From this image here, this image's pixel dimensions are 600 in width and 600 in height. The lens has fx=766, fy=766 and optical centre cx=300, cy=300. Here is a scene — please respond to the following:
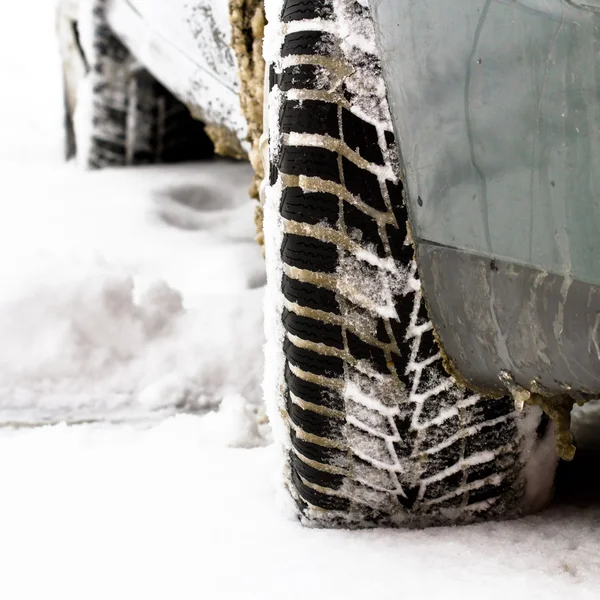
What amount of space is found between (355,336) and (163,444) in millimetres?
524

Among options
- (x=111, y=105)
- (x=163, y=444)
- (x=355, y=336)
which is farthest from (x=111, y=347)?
(x=111, y=105)

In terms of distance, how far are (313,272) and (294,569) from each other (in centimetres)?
33

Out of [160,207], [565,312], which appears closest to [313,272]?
[565,312]

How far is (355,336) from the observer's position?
857 millimetres

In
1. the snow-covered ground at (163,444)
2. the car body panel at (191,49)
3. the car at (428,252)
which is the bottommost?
the snow-covered ground at (163,444)

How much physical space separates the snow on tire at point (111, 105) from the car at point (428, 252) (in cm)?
162

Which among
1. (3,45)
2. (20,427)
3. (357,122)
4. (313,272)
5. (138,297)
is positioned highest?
(3,45)

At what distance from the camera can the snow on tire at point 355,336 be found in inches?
31.4

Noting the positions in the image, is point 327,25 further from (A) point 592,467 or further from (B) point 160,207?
(B) point 160,207

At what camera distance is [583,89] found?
→ 0.60 m

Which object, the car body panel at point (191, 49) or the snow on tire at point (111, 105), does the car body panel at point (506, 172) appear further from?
the snow on tire at point (111, 105)

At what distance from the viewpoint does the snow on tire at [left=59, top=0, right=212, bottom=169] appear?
7.67 feet

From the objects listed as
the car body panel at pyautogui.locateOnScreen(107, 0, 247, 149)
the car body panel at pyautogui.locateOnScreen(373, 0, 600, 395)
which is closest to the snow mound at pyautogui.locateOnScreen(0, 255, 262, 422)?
the car body panel at pyautogui.locateOnScreen(107, 0, 247, 149)

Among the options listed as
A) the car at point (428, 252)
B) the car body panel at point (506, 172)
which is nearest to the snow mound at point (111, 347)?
the car at point (428, 252)
